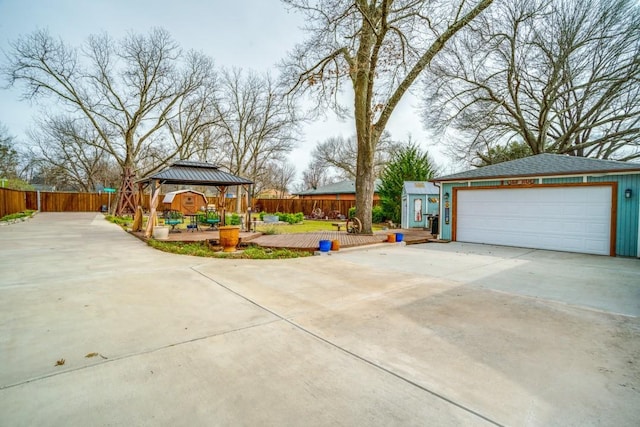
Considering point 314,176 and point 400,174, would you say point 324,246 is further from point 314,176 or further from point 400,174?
point 314,176

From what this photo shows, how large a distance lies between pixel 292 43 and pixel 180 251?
8.94m

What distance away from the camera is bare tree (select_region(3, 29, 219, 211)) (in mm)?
19688

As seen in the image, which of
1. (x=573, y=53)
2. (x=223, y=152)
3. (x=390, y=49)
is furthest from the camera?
(x=223, y=152)

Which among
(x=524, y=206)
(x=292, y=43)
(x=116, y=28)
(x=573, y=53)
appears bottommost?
(x=524, y=206)

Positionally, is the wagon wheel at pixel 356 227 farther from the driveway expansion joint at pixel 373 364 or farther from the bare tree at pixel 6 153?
the bare tree at pixel 6 153

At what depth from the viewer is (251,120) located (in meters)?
29.2

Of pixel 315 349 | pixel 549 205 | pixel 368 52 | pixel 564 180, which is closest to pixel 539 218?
pixel 549 205

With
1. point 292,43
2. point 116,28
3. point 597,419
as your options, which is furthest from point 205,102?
point 597,419

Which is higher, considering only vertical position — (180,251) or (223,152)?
(223,152)

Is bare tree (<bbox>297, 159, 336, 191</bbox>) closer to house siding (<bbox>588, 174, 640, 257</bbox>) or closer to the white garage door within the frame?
the white garage door

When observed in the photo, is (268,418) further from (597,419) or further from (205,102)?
(205,102)

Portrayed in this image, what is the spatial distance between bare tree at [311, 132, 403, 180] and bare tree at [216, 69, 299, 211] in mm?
7130

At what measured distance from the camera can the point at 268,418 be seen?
6.37 feet

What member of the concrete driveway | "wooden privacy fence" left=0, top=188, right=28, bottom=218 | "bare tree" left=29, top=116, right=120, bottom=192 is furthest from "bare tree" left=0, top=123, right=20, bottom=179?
the concrete driveway
